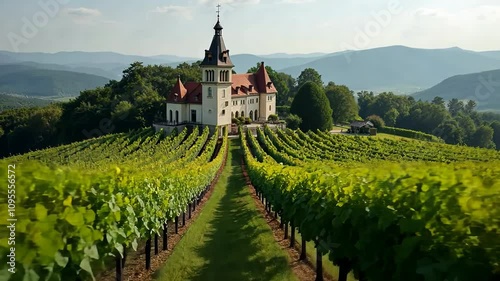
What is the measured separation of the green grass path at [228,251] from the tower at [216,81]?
33981 mm

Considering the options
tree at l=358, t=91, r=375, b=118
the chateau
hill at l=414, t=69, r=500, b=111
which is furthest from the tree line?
hill at l=414, t=69, r=500, b=111

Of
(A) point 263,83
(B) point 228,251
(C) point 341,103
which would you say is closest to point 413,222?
(B) point 228,251

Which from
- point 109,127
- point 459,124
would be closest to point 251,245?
point 109,127

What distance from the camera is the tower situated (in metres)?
55.5

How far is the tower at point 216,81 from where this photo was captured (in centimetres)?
5550

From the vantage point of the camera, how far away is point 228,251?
13.9 metres

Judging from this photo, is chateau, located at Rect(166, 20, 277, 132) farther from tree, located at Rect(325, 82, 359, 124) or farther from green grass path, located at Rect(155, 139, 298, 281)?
green grass path, located at Rect(155, 139, 298, 281)

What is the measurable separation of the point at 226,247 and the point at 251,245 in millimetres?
921

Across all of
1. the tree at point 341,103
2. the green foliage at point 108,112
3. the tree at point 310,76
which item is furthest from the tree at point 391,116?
the green foliage at point 108,112

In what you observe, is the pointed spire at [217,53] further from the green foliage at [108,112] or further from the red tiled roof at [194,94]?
the green foliage at [108,112]

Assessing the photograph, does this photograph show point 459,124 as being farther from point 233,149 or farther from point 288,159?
point 288,159

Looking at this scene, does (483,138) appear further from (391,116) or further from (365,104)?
(365,104)

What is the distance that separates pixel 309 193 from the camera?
9.81 metres

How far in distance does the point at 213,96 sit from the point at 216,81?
6.98 feet
